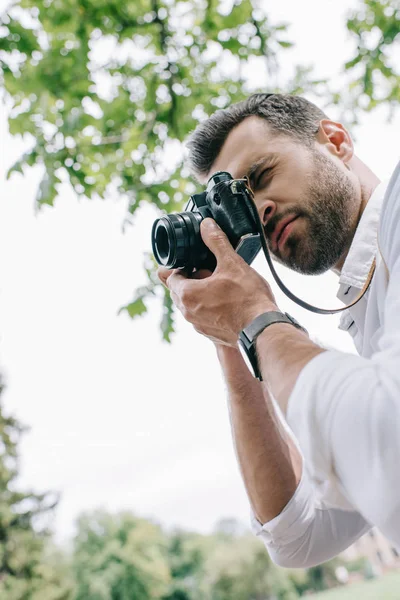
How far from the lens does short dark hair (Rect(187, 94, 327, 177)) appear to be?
1.30m

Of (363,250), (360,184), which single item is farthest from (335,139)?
(363,250)

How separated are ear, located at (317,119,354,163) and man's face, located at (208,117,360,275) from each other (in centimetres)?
3

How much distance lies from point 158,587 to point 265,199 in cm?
3003

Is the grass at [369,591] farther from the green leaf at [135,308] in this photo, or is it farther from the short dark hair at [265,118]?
the short dark hair at [265,118]

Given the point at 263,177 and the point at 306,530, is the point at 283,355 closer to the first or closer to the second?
the point at 306,530

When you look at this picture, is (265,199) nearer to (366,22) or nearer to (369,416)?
(369,416)

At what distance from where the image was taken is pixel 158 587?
1051 inches

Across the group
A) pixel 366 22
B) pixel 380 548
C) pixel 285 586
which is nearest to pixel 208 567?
pixel 285 586

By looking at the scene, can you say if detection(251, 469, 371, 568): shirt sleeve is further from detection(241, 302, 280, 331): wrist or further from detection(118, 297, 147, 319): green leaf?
detection(118, 297, 147, 319): green leaf

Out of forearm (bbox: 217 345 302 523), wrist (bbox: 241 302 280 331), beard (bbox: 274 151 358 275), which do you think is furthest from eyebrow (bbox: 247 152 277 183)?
wrist (bbox: 241 302 280 331)

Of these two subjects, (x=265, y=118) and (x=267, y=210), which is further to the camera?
(x=265, y=118)

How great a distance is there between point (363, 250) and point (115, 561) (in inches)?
1143

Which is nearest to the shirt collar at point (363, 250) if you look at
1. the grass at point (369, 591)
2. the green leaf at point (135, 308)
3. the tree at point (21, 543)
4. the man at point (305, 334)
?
the man at point (305, 334)

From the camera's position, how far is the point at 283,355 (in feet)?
2.11
